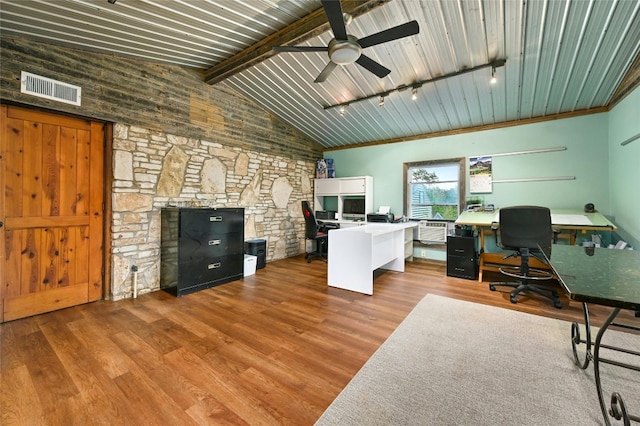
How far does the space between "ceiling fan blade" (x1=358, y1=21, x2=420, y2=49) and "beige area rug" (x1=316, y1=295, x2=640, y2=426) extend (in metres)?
2.58

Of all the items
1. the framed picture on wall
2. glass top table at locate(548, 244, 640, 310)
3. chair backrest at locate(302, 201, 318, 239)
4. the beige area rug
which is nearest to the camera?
glass top table at locate(548, 244, 640, 310)

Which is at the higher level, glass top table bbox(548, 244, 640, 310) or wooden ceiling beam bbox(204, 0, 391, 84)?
wooden ceiling beam bbox(204, 0, 391, 84)

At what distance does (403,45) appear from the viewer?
117 inches

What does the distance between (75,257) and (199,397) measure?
2.57m

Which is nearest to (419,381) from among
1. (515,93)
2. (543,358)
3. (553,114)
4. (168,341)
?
(543,358)

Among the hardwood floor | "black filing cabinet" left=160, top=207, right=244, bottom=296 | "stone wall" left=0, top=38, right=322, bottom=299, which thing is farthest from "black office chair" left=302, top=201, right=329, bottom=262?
the hardwood floor

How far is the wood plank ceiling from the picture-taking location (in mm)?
2375

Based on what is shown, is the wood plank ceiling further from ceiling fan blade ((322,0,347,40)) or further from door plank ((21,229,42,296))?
door plank ((21,229,42,296))

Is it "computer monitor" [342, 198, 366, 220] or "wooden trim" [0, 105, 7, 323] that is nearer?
"wooden trim" [0, 105, 7, 323]

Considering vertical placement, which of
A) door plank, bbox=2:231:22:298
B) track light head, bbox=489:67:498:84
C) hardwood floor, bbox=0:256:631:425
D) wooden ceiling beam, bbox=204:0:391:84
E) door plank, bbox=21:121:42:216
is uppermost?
wooden ceiling beam, bbox=204:0:391:84

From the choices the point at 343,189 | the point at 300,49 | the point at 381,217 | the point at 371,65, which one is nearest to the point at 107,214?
the point at 300,49

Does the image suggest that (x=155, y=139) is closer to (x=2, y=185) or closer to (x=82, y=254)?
(x=2, y=185)

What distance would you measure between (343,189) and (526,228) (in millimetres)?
3416

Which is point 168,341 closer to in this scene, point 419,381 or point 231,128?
point 419,381
